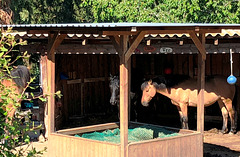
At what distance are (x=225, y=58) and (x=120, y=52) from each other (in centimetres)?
788

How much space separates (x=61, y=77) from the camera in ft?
47.6

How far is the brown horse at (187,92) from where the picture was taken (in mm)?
12876

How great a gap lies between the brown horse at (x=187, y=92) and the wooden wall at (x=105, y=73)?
4.39 ft

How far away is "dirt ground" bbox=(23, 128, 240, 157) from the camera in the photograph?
1139 centimetres

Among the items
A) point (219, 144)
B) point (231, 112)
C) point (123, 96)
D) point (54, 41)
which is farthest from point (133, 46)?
point (231, 112)

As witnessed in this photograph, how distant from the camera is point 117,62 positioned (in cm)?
1706

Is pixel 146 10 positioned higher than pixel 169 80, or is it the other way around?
pixel 146 10

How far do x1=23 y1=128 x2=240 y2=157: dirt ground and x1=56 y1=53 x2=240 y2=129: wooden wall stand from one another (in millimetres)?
1896

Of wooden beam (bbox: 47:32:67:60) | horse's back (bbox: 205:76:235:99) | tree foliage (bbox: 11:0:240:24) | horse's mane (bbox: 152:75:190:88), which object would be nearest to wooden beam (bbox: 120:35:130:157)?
wooden beam (bbox: 47:32:67:60)

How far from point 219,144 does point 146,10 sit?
1333 cm

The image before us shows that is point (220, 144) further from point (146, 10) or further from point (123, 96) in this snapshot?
point (146, 10)

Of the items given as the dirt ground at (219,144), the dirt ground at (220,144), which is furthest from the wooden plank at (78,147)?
the dirt ground at (220,144)

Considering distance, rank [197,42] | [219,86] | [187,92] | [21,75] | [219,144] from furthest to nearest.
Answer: [219,86]
[187,92]
[219,144]
[21,75]
[197,42]

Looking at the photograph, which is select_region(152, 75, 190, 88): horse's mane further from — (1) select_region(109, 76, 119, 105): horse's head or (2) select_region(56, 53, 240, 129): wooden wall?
(2) select_region(56, 53, 240, 129): wooden wall
